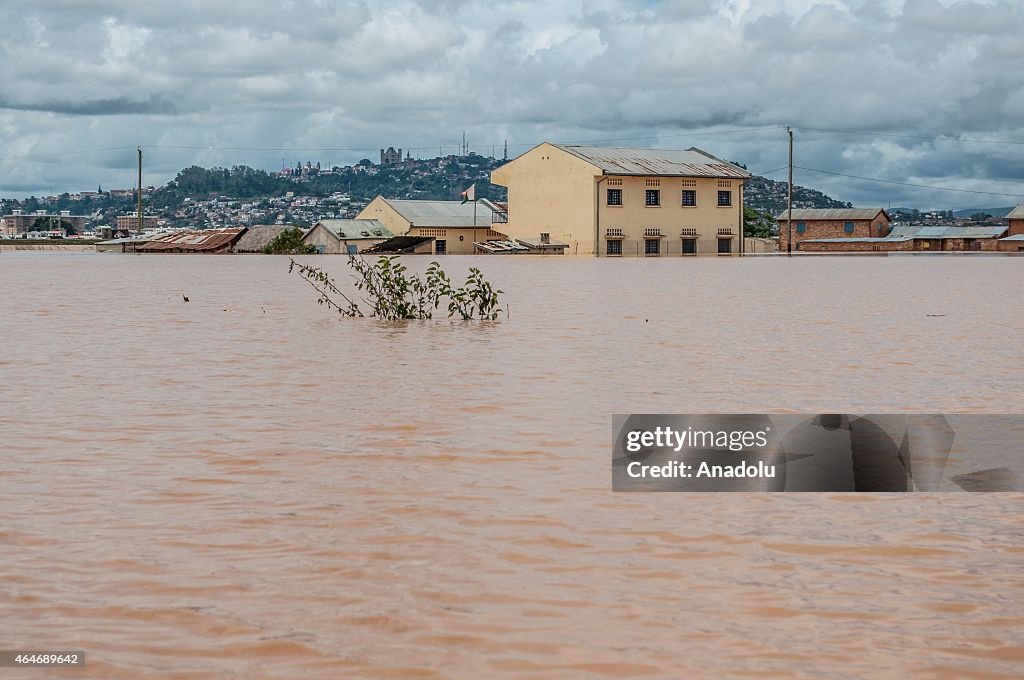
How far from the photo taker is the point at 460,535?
20.0 ft

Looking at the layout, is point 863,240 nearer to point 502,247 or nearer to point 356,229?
point 502,247

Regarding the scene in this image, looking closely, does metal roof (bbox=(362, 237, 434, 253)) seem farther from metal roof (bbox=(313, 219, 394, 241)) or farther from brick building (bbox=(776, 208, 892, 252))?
brick building (bbox=(776, 208, 892, 252))

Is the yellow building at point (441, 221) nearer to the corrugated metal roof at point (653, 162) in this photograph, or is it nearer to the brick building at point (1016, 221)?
the corrugated metal roof at point (653, 162)

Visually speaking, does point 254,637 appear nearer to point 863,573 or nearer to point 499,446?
point 863,573

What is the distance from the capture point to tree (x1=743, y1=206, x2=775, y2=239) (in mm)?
103188

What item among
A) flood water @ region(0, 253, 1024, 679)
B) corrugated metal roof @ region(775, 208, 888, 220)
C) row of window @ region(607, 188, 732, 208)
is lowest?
flood water @ region(0, 253, 1024, 679)

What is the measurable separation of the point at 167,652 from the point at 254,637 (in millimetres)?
309

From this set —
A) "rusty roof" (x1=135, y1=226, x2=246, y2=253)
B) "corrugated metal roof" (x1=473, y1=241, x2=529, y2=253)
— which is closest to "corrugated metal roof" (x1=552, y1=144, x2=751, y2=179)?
"corrugated metal roof" (x1=473, y1=241, x2=529, y2=253)

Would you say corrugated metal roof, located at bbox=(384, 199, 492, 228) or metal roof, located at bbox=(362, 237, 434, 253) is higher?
corrugated metal roof, located at bbox=(384, 199, 492, 228)

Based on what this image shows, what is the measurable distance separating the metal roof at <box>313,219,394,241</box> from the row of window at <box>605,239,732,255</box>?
60.6ft

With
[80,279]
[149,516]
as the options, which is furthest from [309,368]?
[80,279]

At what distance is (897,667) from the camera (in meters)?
4.30

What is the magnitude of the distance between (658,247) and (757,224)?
30734 mm

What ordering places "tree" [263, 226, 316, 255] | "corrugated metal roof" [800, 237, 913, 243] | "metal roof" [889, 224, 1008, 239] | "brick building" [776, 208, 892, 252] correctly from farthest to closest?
"brick building" [776, 208, 892, 252]
"metal roof" [889, 224, 1008, 239]
"corrugated metal roof" [800, 237, 913, 243]
"tree" [263, 226, 316, 255]
